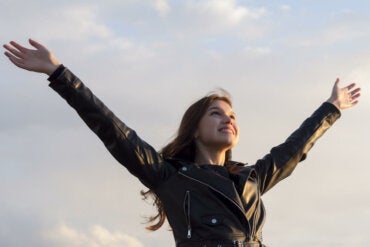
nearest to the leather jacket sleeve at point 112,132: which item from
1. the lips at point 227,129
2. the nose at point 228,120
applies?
the lips at point 227,129

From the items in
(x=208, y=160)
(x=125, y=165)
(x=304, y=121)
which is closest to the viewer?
(x=125, y=165)

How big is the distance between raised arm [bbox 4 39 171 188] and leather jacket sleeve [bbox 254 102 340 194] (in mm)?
1951

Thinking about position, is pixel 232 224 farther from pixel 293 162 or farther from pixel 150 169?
pixel 293 162

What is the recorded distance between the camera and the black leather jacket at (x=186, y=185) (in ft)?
24.2

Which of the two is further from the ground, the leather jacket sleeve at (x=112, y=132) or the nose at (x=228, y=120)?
the nose at (x=228, y=120)

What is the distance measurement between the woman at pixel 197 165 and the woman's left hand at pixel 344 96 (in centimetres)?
106

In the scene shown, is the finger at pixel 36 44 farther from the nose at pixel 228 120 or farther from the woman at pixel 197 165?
the nose at pixel 228 120

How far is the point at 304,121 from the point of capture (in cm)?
977

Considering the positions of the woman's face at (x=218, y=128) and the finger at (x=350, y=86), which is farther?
the finger at (x=350, y=86)

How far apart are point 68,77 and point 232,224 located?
240cm

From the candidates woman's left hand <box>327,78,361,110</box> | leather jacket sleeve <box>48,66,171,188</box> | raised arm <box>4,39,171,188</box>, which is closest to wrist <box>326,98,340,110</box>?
woman's left hand <box>327,78,361,110</box>

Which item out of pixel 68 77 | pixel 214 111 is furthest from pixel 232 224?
pixel 68 77

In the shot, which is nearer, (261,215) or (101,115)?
(101,115)

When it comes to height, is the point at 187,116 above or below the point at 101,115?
above
